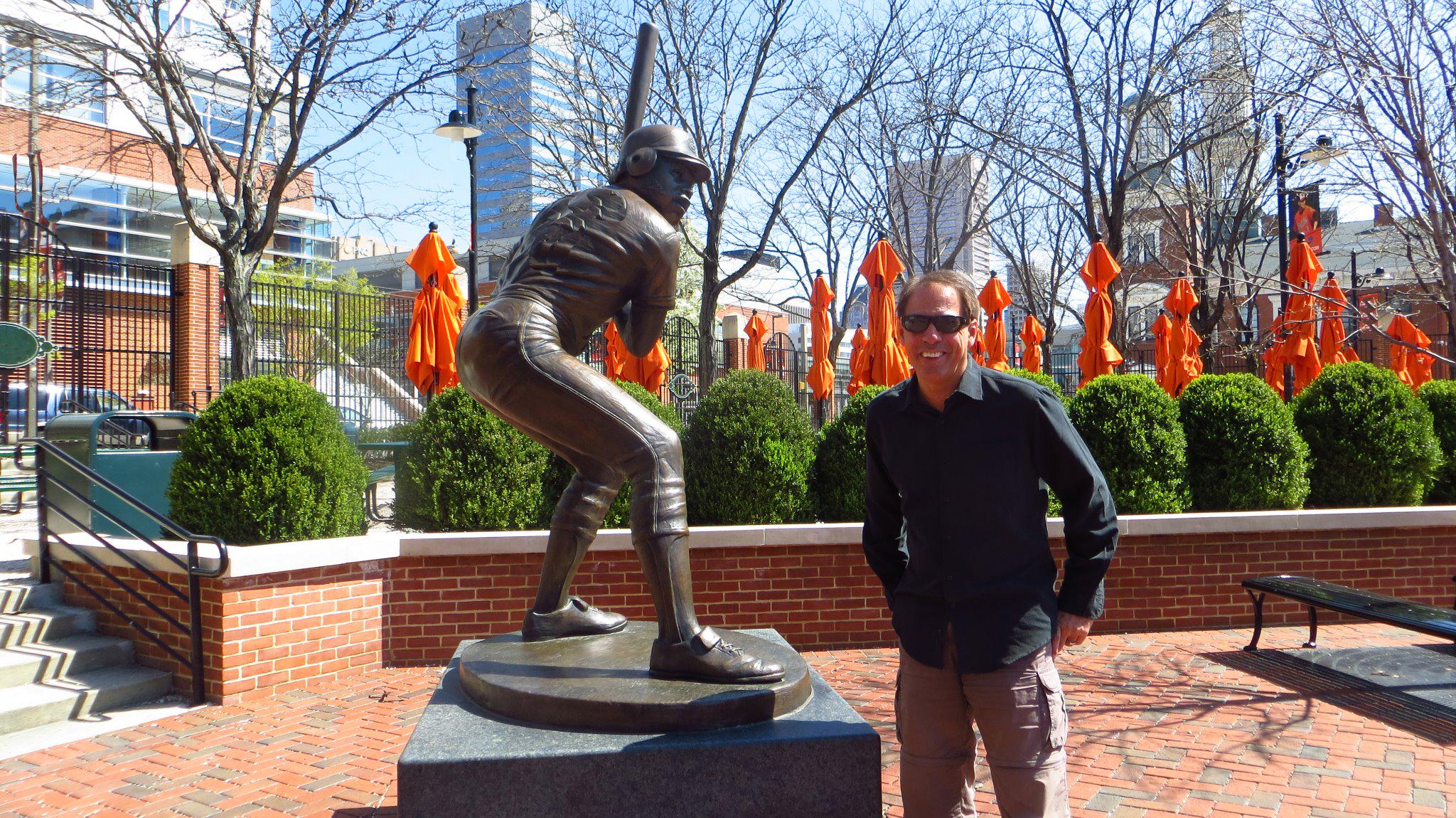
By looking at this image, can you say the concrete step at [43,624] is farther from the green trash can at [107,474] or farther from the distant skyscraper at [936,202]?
the distant skyscraper at [936,202]

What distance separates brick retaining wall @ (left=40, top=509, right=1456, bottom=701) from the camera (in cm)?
601

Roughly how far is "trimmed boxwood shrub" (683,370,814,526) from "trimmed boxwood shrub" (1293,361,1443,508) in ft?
15.3

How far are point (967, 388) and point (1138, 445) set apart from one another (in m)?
5.83

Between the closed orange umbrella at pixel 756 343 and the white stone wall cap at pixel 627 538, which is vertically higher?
the closed orange umbrella at pixel 756 343

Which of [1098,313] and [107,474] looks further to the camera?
[1098,313]

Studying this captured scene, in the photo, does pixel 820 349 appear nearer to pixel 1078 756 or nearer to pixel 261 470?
pixel 261 470

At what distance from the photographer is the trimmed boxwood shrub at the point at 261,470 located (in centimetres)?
636

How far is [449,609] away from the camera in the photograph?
6.73 m

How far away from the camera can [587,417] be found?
11.8 ft

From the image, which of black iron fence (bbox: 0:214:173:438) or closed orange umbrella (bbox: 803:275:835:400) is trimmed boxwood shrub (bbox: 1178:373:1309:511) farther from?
black iron fence (bbox: 0:214:173:438)

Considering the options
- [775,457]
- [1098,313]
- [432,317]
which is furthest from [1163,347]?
[432,317]

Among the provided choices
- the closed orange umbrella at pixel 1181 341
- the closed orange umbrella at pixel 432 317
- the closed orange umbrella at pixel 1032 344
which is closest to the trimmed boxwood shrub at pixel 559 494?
the closed orange umbrella at pixel 432 317

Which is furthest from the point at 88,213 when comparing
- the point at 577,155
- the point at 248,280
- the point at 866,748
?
the point at 866,748

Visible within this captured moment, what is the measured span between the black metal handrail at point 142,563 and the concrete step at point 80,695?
0.71 feet
